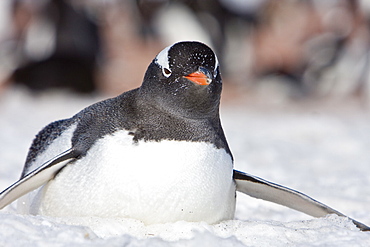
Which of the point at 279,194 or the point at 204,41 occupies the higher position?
the point at 204,41

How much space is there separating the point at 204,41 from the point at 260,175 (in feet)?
21.1

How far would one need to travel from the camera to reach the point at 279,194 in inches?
109

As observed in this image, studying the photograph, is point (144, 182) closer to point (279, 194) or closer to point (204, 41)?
point (279, 194)

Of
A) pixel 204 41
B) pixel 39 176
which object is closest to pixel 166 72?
pixel 39 176

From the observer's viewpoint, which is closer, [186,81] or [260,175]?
[186,81]

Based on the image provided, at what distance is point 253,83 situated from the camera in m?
10.4

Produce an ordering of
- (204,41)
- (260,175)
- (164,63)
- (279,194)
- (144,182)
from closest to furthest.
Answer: (144,182) → (164,63) → (279,194) → (260,175) → (204,41)

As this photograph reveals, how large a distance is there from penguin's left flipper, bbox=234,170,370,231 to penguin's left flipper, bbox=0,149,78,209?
731 millimetres

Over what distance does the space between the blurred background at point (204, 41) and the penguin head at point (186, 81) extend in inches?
263

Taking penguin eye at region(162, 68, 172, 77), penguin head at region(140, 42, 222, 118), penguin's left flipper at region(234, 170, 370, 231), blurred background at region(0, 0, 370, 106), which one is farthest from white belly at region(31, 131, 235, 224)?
blurred background at region(0, 0, 370, 106)

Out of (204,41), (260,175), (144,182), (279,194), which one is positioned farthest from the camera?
(204,41)

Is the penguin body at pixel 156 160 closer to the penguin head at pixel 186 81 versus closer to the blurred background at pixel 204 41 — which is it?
the penguin head at pixel 186 81

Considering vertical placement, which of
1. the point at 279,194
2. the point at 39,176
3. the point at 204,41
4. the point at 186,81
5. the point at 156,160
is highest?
the point at 204,41

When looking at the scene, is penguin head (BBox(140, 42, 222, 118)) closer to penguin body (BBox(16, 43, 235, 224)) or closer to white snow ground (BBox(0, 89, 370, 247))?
penguin body (BBox(16, 43, 235, 224))
